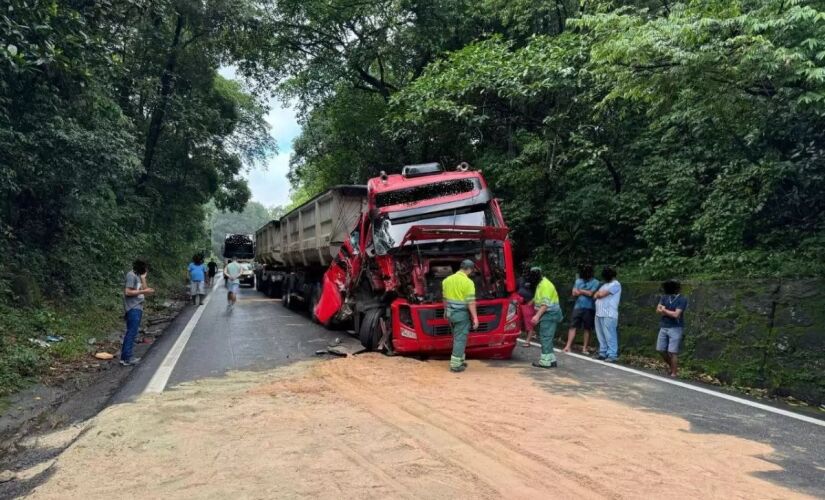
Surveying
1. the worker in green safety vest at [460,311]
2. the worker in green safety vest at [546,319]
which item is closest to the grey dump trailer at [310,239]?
the worker in green safety vest at [460,311]

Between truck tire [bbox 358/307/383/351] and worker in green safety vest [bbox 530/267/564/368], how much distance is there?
2338 millimetres

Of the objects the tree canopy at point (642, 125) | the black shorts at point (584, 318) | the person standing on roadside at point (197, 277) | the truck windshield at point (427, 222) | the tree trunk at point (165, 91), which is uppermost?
the tree trunk at point (165, 91)

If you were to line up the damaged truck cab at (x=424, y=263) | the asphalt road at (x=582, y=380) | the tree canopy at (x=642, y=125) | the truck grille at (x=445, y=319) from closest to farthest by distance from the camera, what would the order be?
the asphalt road at (x=582, y=380), the tree canopy at (x=642, y=125), the truck grille at (x=445, y=319), the damaged truck cab at (x=424, y=263)

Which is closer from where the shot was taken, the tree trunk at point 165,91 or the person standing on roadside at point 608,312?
the person standing on roadside at point 608,312

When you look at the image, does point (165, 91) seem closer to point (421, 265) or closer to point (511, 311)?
point (421, 265)

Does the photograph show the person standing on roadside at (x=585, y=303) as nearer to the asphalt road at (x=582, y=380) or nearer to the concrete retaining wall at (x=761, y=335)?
the asphalt road at (x=582, y=380)

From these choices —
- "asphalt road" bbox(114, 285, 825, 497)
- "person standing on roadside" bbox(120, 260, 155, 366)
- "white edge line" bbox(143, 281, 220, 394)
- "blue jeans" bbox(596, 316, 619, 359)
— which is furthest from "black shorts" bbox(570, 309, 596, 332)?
"person standing on roadside" bbox(120, 260, 155, 366)

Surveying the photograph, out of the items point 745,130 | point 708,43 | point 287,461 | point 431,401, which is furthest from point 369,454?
point 745,130

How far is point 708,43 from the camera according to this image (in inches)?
268

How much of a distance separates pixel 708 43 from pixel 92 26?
34.5ft

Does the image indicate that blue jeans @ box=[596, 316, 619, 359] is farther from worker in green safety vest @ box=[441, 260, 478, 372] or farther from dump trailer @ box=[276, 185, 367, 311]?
dump trailer @ box=[276, 185, 367, 311]

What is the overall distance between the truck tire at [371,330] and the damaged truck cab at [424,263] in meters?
0.02

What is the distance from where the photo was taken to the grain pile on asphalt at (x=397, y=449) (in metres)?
3.56

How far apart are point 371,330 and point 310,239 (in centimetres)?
547
